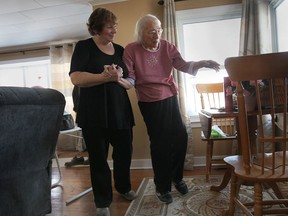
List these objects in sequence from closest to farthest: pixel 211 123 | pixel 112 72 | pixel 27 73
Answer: pixel 112 72 < pixel 211 123 < pixel 27 73

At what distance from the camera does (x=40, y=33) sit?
4.44 m

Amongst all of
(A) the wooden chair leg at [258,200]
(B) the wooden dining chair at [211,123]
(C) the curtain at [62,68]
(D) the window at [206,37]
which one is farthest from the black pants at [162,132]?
(C) the curtain at [62,68]

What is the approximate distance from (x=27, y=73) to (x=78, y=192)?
414 cm

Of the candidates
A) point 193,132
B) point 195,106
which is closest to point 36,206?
point 193,132

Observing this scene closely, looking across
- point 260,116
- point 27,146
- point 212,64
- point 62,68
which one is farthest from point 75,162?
point 260,116

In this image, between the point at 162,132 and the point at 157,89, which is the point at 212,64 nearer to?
the point at 157,89

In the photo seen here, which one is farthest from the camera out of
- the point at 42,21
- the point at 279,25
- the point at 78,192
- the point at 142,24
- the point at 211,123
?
the point at 42,21

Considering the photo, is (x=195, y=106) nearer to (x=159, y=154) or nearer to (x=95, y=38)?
(x=159, y=154)

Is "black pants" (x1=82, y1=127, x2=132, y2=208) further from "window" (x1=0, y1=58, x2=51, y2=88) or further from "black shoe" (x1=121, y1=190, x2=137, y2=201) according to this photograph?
"window" (x1=0, y1=58, x2=51, y2=88)

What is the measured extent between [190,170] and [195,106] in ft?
2.63

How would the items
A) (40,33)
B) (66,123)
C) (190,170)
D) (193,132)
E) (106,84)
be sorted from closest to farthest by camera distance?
(106,84) < (66,123) < (190,170) < (193,132) < (40,33)

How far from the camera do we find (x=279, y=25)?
2.80m

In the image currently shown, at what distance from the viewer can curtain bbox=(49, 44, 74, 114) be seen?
488 centimetres

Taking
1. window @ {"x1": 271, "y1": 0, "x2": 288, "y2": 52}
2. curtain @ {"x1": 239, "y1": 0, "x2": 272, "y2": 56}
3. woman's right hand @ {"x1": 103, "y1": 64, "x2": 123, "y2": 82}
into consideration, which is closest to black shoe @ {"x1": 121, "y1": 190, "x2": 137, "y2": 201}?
woman's right hand @ {"x1": 103, "y1": 64, "x2": 123, "y2": 82}
